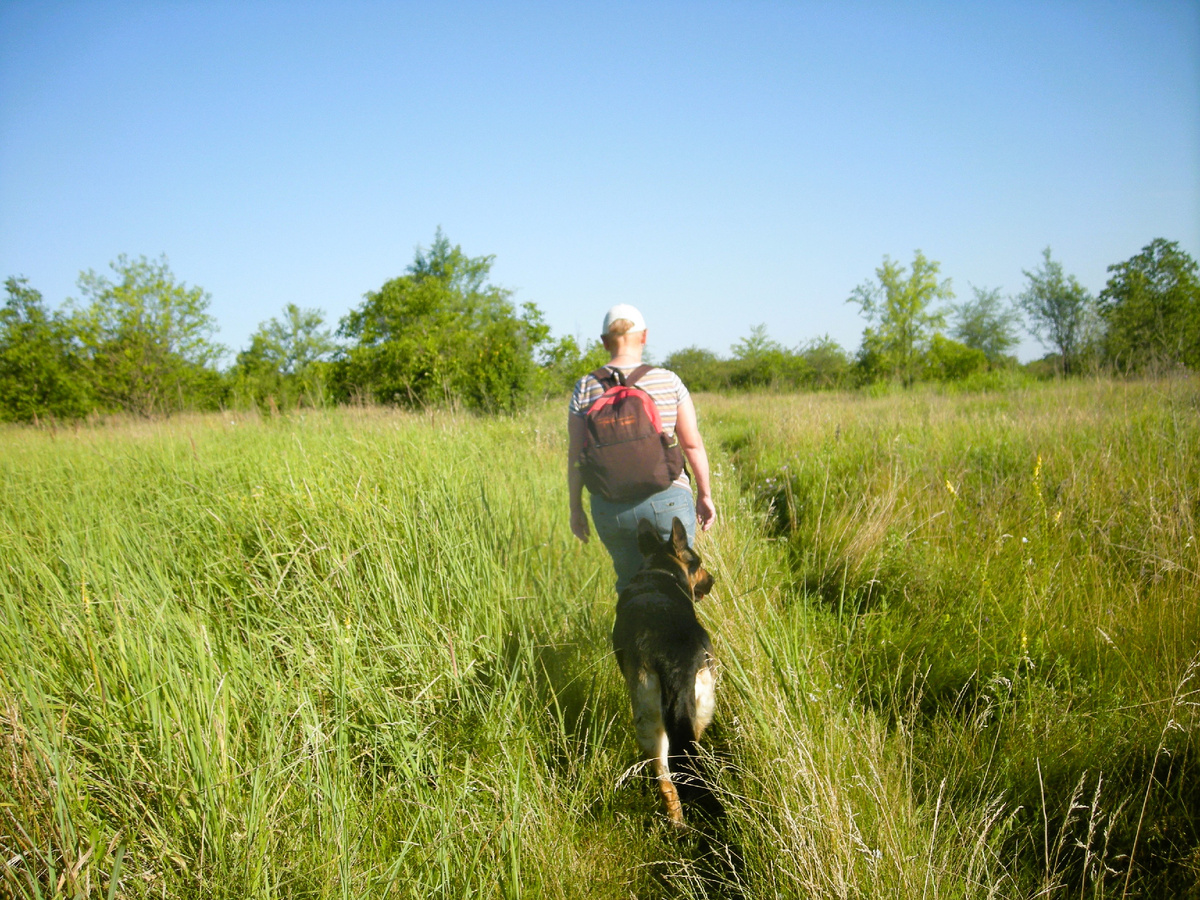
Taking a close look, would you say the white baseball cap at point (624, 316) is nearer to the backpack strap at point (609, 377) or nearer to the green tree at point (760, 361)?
the backpack strap at point (609, 377)

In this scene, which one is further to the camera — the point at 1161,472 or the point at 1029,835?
the point at 1161,472

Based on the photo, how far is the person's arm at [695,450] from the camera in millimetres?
2494

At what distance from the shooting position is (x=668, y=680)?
190 centimetres

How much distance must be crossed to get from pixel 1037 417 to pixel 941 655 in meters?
4.66

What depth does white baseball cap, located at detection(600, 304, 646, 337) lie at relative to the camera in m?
2.52

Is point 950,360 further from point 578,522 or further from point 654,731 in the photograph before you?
point 654,731

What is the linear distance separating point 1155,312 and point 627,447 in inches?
352

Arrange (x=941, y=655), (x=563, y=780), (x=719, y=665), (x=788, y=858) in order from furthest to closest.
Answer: (x=941, y=655)
(x=719, y=665)
(x=563, y=780)
(x=788, y=858)

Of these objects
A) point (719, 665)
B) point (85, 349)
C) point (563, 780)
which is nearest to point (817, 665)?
point (719, 665)

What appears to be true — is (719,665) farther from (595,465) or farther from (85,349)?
(85,349)

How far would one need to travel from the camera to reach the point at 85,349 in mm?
17516

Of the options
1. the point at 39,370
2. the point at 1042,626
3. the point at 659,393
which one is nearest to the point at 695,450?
the point at 659,393

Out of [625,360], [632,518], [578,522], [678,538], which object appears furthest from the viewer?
[578,522]

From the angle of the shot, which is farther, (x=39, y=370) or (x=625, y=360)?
(x=39, y=370)
